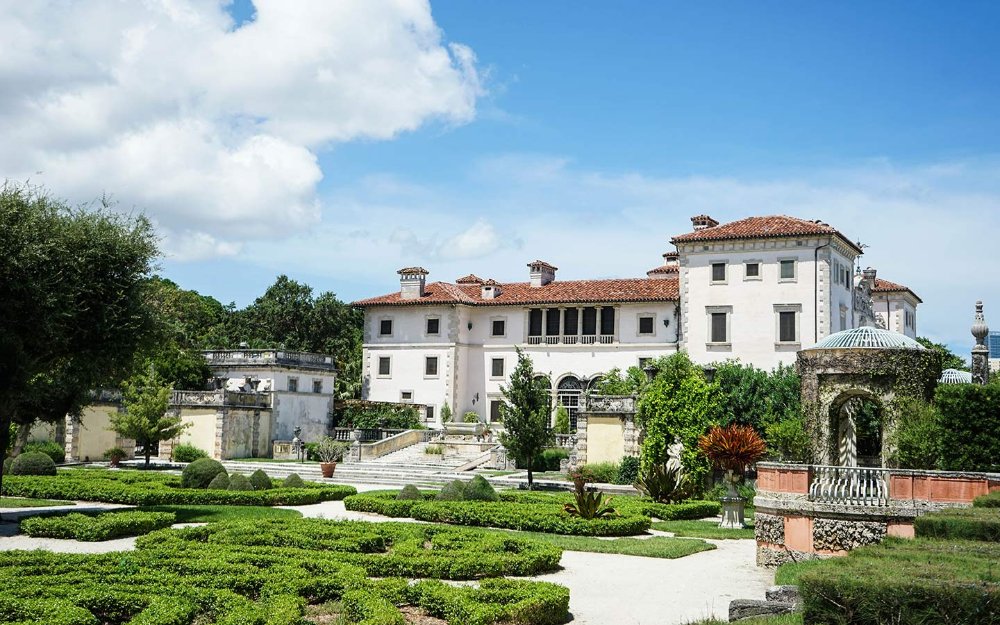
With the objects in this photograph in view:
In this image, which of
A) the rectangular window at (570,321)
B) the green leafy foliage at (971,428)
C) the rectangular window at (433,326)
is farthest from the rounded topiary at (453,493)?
the rectangular window at (433,326)

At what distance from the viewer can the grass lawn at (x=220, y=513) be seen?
21828 mm

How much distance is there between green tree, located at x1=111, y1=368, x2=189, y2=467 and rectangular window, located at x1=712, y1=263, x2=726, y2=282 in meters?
29.0

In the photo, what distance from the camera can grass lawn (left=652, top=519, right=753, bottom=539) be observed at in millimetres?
22094

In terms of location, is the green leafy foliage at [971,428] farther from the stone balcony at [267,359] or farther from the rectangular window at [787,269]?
the stone balcony at [267,359]

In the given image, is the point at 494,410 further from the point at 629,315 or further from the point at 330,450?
the point at 330,450

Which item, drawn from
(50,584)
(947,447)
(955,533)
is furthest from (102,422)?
(955,533)

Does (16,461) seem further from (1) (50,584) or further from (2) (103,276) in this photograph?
(1) (50,584)

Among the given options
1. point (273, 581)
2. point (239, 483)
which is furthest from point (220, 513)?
point (273, 581)

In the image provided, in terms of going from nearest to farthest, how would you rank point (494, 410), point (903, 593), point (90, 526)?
point (903, 593), point (90, 526), point (494, 410)

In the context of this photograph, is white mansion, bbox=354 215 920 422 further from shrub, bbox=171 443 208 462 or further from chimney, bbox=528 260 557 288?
shrub, bbox=171 443 208 462

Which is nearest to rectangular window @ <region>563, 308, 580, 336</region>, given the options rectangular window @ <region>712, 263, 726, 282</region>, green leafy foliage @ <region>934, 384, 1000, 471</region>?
rectangular window @ <region>712, 263, 726, 282</region>

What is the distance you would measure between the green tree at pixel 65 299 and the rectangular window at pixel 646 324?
35161 millimetres

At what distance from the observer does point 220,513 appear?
23.5 m

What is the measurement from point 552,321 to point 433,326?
7.87 metres
